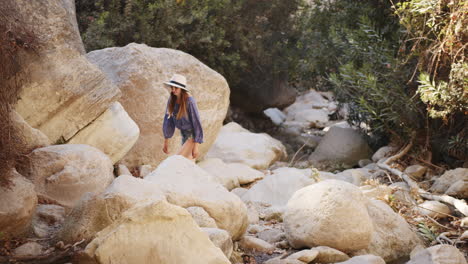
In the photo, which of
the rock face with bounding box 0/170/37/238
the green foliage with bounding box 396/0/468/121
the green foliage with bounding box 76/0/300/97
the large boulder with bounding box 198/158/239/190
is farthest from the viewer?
the green foliage with bounding box 76/0/300/97

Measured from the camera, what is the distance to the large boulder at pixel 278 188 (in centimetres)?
877

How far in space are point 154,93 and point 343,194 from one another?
405 centimetres

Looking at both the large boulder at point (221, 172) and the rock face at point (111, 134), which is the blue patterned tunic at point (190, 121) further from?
the large boulder at point (221, 172)

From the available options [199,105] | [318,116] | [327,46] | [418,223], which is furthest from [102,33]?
[318,116]

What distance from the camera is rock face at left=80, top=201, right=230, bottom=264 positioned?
4469 millimetres

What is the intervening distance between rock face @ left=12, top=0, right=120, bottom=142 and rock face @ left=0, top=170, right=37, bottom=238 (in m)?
1.97

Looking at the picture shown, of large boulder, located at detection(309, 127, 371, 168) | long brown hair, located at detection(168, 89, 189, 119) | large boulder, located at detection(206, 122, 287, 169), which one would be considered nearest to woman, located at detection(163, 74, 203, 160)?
long brown hair, located at detection(168, 89, 189, 119)

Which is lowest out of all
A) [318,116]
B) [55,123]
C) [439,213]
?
[318,116]

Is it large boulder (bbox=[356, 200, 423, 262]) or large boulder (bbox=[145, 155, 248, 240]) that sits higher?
large boulder (bbox=[145, 155, 248, 240])

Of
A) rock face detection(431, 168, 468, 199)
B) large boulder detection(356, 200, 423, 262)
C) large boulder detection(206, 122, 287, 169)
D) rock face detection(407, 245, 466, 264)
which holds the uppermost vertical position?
rock face detection(407, 245, 466, 264)

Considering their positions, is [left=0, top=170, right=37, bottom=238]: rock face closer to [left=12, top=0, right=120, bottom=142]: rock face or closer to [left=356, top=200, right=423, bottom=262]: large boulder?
[left=12, top=0, right=120, bottom=142]: rock face

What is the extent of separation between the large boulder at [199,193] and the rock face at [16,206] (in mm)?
1212

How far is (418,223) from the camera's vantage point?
7859 millimetres

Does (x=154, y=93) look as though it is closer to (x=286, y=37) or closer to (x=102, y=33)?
(x=102, y=33)
